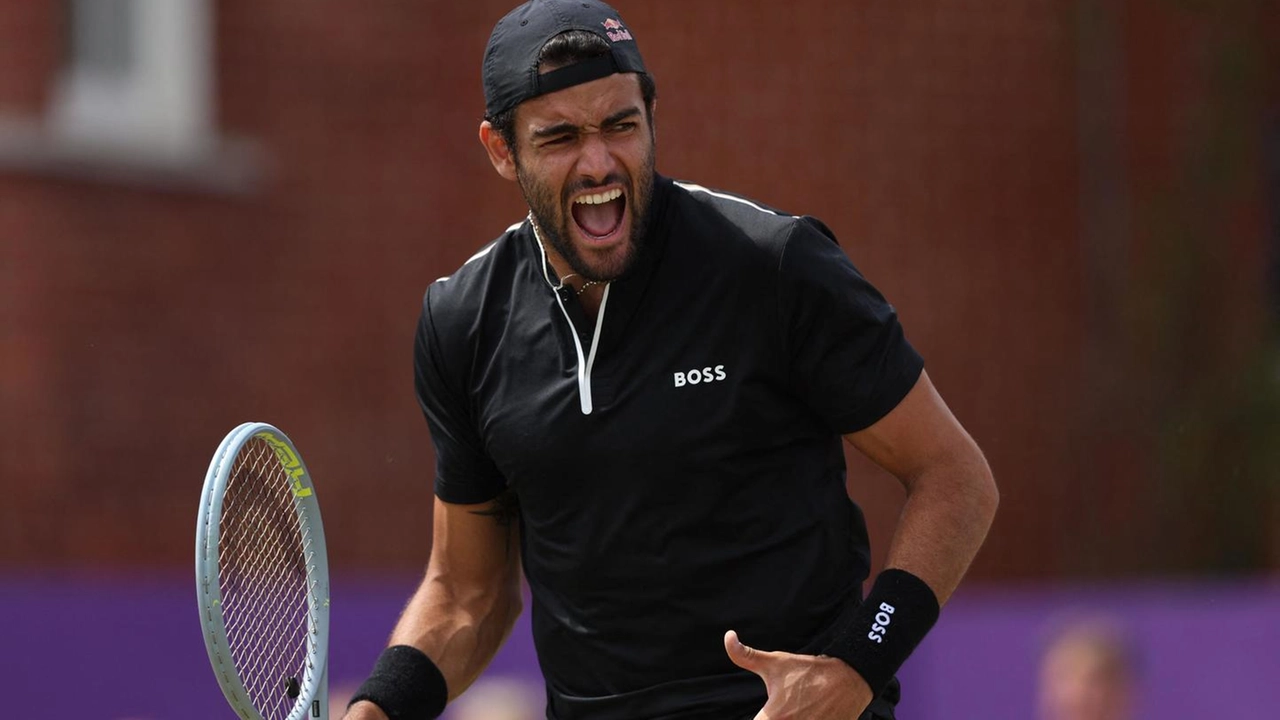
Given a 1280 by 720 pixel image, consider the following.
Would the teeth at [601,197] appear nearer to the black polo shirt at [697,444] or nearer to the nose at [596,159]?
the nose at [596,159]

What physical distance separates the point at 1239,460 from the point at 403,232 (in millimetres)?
5623

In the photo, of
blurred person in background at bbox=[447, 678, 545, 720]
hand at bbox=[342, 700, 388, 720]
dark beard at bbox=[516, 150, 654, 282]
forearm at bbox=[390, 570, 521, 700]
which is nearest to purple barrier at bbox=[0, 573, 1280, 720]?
blurred person in background at bbox=[447, 678, 545, 720]

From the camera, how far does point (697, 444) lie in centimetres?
409

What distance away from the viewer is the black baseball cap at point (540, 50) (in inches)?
162

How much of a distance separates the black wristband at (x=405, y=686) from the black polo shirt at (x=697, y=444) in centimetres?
37

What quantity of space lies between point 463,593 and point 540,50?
127 centimetres

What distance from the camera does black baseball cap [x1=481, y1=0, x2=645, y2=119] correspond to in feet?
13.5

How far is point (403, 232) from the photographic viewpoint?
12.1 metres

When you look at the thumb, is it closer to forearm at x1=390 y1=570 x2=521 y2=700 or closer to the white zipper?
the white zipper

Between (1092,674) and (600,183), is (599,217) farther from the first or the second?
(1092,674)

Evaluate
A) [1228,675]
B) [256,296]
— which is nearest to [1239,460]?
[1228,675]

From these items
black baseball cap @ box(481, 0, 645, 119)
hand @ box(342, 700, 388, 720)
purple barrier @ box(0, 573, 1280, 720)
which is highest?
black baseball cap @ box(481, 0, 645, 119)

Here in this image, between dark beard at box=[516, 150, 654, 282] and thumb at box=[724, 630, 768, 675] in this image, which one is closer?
thumb at box=[724, 630, 768, 675]

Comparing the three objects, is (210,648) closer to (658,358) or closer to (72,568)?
(658,358)
